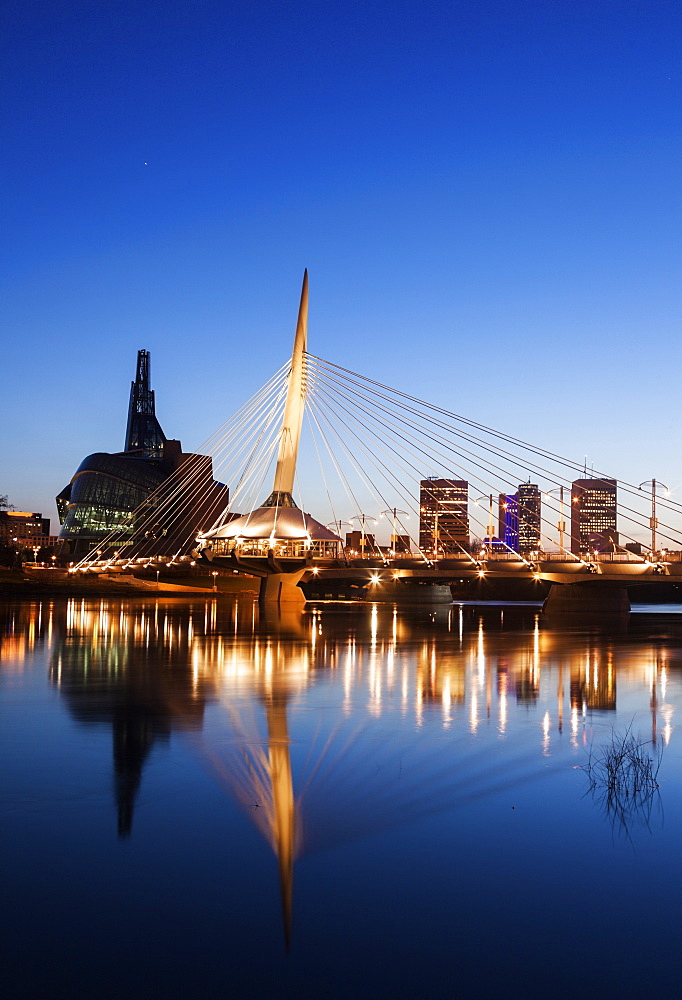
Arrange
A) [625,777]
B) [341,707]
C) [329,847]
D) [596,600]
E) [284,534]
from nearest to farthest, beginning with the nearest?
[329,847]
[625,777]
[341,707]
[284,534]
[596,600]

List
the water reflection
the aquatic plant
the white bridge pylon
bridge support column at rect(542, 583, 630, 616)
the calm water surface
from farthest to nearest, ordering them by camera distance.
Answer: bridge support column at rect(542, 583, 630, 616) → the white bridge pylon → the water reflection → the aquatic plant → the calm water surface

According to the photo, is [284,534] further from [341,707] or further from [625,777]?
[625,777]

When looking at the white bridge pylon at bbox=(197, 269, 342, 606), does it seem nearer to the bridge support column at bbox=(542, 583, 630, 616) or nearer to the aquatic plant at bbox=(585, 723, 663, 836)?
the bridge support column at bbox=(542, 583, 630, 616)

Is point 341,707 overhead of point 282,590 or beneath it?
overhead

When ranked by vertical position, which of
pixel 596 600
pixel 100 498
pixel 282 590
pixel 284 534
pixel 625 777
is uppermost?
pixel 100 498

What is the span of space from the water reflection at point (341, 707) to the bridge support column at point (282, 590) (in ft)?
94.7

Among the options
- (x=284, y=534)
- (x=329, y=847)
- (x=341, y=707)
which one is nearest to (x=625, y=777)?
(x=329, y=847)

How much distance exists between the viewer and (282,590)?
81.8 metres

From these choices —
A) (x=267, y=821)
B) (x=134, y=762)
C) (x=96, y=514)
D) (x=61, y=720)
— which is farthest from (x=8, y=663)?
(x=96, y=514)

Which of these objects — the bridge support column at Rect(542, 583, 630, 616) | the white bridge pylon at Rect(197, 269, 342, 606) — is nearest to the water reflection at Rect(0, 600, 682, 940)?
the white bridge pylon at Rect(197, 269, 342, 606)

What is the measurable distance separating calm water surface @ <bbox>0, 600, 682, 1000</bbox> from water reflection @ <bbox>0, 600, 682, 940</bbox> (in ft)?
0.33

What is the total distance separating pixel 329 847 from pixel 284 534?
207 feet

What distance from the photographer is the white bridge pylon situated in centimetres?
6762

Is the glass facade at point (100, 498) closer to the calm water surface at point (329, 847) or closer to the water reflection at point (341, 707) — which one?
the water reflection at point (341, 707)
